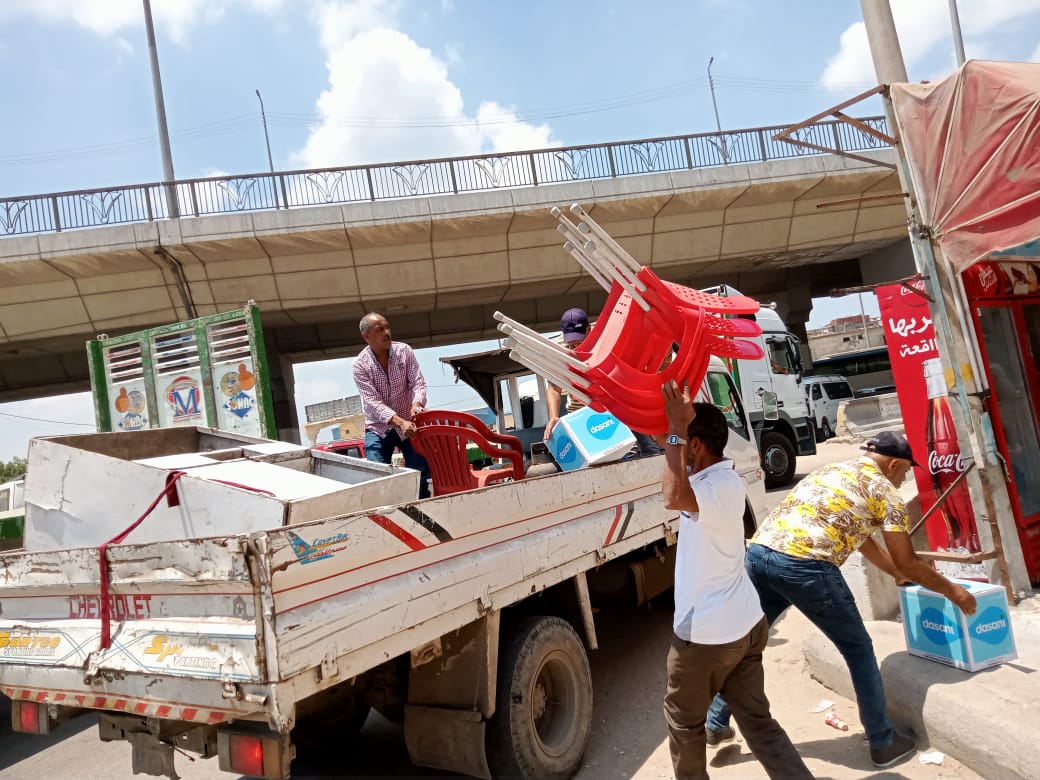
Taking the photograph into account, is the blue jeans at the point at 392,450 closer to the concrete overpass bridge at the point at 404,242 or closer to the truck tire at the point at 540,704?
the truck tire at the point at 540,704

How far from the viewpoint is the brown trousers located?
2.77 meters

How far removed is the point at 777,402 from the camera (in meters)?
12.9

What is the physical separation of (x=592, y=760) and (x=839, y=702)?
1.39 meters

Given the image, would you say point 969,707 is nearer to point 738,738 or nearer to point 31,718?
point 738,738

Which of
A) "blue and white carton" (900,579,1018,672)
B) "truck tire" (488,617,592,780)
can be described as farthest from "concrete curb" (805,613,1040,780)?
"truck tire" (488,617,592,780)

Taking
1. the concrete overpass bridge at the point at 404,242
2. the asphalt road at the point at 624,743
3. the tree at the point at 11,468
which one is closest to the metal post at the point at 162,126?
the concrete overpass bridge at the point at 404,242

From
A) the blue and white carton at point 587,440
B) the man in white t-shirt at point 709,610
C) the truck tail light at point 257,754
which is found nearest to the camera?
the truck tail light at point 257,754

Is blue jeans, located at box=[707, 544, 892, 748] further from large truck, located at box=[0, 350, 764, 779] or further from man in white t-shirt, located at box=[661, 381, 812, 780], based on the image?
large truck, located at box=[0, 350, 764, 779]

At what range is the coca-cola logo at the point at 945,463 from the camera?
5.30 metres

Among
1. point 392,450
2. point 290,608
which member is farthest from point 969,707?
point 392,450

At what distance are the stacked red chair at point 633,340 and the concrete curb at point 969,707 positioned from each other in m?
1.76

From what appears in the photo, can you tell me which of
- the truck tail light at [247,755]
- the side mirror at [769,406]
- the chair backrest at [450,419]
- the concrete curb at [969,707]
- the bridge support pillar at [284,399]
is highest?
the bridge support pillar at [284,399]

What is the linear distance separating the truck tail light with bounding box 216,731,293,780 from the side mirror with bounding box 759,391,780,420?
10.9 m

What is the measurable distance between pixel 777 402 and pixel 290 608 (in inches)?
464
